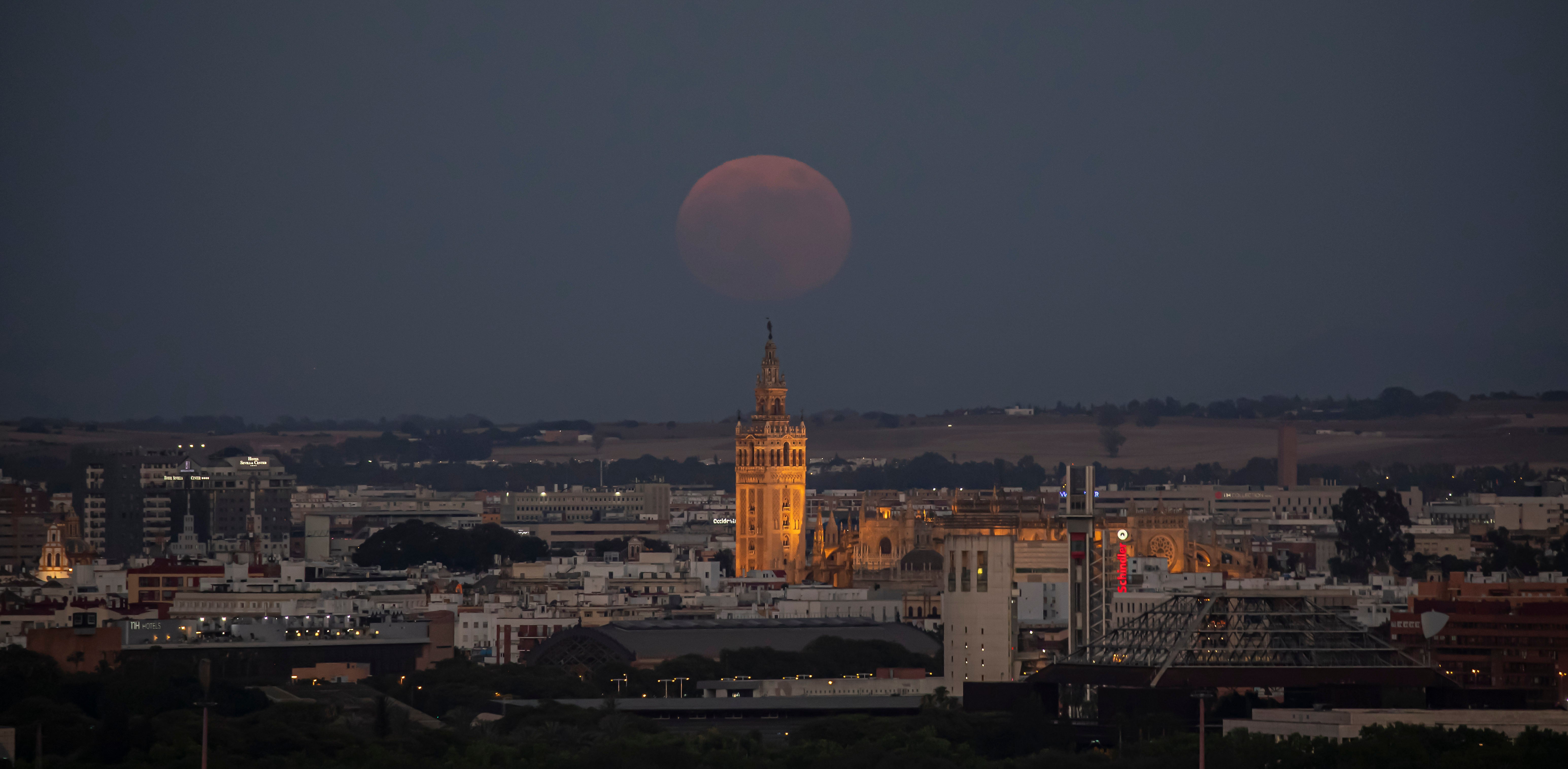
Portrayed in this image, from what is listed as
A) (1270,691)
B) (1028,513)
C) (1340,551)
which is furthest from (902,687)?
(1340,551)

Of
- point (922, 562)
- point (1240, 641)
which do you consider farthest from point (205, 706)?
point (922, 562)

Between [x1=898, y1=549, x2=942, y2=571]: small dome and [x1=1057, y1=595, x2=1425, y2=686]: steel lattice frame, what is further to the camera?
[x1=898, y1=549, x2=942, y2=571]: small dome

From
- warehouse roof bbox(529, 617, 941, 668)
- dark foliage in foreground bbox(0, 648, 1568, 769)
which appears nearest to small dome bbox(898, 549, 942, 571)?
warehouse roof bbox(529, 617, 941, 668)

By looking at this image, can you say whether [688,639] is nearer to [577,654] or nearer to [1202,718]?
[577,654]

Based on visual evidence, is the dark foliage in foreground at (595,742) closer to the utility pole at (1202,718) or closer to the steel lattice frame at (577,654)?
the utility pole at (1202,718)

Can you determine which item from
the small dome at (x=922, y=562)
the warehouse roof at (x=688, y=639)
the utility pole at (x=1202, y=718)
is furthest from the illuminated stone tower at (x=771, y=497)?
the utility pole at (x=1202, y=718)

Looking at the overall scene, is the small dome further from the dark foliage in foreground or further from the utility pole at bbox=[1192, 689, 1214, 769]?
the utility pole at bbox=[1192, 689, 1214, 769]
